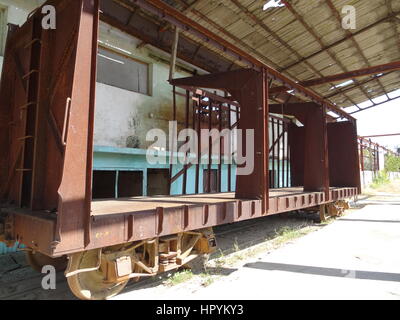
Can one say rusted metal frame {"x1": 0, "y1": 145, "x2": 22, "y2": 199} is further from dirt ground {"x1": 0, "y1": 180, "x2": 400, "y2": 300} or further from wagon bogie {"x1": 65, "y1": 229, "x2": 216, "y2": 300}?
wagon bogie {"x1": 65, "y1": 229, "x2": 216, "y2": 300}

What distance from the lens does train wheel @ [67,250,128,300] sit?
3213 mm

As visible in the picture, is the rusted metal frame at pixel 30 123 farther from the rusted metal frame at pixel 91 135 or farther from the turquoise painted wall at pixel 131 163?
the turquoise painted wall at pixel 131 163

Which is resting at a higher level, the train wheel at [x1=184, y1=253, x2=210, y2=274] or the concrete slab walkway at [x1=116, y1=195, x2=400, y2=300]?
the train wheel at [x1=184, y1=253, x2=210, y2=274]

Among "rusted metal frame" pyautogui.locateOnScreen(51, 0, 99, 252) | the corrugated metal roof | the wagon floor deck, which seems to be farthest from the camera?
the corrugated metal roof

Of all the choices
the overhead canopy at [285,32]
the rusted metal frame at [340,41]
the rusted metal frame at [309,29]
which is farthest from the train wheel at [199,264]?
the rusted metal frame at [340,41]

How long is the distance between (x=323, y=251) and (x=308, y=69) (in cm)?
1107

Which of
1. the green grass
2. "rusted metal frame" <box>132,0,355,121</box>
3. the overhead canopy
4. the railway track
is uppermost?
the overhead canopy

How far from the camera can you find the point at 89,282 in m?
3.44

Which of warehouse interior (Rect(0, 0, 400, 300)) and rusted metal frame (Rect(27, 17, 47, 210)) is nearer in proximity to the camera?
warehouse interior (Rect(0, 0, 400, 300))

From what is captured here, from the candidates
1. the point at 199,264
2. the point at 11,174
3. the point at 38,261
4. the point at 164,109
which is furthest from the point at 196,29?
the point at 164,109

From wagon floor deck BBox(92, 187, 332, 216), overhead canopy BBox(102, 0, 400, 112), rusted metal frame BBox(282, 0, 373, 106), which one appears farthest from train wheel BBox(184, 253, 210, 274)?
rusted metal frame BBox(282, 0, 373, 106)

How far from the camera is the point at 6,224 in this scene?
356cm

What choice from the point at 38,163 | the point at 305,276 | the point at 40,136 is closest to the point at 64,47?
the point at 40,136
